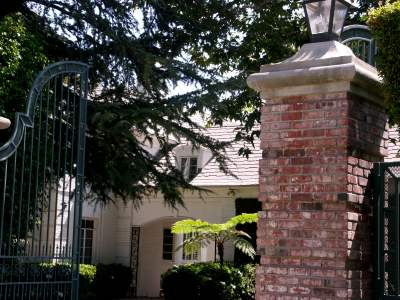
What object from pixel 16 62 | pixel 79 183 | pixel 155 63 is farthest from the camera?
pixel 155 63

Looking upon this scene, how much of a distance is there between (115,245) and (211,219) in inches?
166

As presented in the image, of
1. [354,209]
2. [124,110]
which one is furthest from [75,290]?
[124,110]

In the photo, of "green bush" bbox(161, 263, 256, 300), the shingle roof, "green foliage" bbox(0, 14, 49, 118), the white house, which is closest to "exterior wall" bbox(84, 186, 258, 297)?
the white house

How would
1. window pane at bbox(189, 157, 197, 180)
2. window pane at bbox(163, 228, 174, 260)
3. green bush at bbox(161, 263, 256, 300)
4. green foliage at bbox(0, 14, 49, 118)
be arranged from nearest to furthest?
1. green foliage at bbox(0, 14, 49, 118)
2. green bush at bbox(161, 263, 256, 300)
3. window pane at bbox(189, 157, 197, 180)
4. window pane at bbox(163, 228, 174, 260)

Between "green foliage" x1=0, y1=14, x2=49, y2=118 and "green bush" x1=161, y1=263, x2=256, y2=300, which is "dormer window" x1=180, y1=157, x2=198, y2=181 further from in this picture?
"green foliage" x1=0, y1=14, x2=49, y2=118

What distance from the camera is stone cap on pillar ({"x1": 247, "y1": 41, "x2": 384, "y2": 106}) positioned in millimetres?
5477

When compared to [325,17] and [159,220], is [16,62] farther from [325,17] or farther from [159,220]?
[159,220]

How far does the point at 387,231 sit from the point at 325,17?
1.84m

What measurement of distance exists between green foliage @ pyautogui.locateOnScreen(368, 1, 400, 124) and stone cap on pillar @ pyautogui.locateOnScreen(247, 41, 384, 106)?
0.22m

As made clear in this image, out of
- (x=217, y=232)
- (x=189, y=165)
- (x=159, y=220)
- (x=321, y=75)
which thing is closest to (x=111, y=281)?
(x=159, y=220)

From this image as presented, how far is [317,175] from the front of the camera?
5516mm

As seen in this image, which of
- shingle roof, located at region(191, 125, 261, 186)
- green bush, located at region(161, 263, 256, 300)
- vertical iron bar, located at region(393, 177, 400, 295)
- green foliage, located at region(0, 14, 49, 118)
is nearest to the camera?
vertical iron bar, located at region(393, 177, 400, 295)

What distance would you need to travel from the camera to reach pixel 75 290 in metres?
7.22

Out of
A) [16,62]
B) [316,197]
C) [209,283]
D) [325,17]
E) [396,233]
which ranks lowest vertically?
[209,283]
